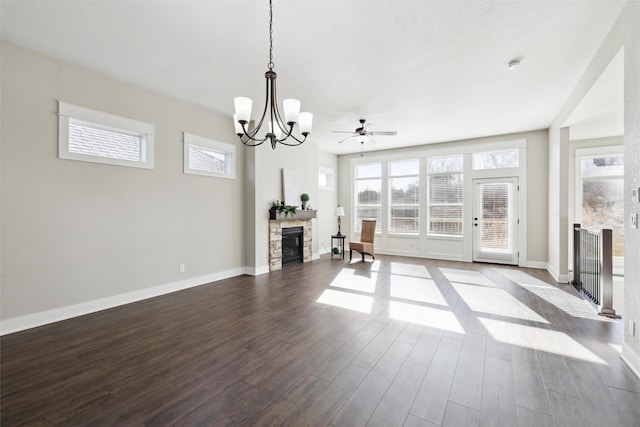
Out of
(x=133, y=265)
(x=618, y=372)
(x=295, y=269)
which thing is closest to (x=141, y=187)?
(x=133, y=265)

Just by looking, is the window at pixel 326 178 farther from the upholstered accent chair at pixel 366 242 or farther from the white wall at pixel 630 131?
the white wall at pixel 630 131

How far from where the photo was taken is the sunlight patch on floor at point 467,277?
16.1ft

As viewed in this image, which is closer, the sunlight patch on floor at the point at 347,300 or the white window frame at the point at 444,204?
the sunlight patch on floor at the point at 347,300

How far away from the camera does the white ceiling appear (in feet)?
8.15

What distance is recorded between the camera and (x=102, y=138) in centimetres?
375

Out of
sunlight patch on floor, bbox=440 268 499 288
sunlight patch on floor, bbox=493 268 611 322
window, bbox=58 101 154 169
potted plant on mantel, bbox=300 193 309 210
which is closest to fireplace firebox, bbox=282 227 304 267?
potted plant on mantel, bbox=300 193 309 210

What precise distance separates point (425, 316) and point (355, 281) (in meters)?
1.76

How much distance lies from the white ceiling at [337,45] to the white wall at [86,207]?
0.35 metres

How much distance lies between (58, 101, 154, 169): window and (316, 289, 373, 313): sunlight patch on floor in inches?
128

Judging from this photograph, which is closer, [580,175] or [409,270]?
[409,270]

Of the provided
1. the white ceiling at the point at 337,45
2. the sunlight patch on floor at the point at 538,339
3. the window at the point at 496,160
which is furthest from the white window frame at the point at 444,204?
the sunlight patch on floor at the point at 538,339

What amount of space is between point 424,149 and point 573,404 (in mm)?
6579

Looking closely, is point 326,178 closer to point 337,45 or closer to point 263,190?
point 263,190

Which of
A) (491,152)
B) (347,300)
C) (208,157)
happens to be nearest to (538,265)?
(491,152)
